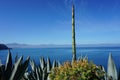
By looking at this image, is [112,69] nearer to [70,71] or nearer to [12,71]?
[70,71]

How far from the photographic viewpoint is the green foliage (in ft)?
18.7

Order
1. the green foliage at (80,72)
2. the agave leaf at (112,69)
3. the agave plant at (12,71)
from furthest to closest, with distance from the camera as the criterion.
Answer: the green foliage at (80,72)
the agave leaf at (112,69)
the agave plant at (12,71)

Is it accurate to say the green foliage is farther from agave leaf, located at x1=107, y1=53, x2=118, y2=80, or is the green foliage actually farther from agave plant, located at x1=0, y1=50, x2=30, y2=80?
agave plant, located at x1=0, y1=50, x2=30, y2=80

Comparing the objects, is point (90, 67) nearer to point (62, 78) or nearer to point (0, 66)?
point (62, 78)

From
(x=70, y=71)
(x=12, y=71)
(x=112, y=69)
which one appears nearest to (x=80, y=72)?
(x=70, y=71)

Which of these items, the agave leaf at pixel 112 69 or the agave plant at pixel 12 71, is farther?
the agave leaf at pixel 112 69

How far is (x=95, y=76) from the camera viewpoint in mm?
5969

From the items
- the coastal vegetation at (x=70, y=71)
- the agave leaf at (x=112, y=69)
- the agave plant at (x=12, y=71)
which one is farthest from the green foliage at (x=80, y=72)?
the agave plant at (x=12, y=71)

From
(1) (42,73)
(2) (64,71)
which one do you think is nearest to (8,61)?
(2) (64,71)

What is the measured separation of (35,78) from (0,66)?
2753 mm

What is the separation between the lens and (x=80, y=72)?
18.9ft

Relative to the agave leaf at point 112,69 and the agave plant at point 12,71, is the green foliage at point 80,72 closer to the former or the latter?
the agave leaf at point 112,69

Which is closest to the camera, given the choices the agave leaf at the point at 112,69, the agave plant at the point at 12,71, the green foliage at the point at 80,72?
the agave plant at the point at 12,71

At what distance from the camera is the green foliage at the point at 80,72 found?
225 inches
